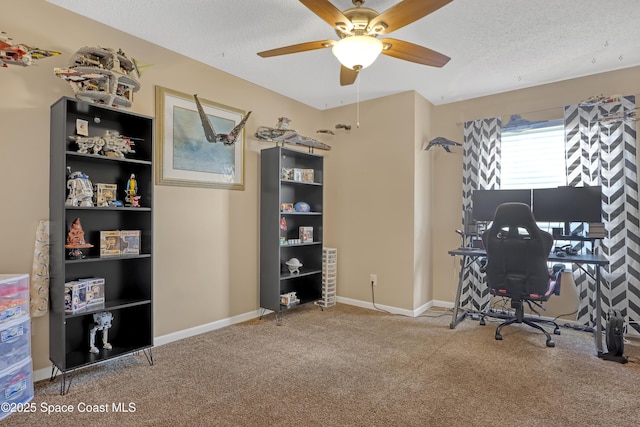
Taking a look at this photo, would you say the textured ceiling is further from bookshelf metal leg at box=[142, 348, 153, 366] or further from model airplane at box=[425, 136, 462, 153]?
bookshelf metal leg at box=[142, 348, 153, 366]

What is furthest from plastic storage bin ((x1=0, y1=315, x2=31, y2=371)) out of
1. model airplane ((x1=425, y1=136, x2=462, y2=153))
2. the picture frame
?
model airplane ((x1=425, y1=136, x2=462, y2=153))

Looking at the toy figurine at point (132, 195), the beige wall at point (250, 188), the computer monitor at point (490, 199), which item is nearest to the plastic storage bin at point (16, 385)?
the beige wall at point (250, 188)

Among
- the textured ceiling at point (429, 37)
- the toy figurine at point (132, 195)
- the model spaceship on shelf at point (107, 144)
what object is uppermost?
the textured ceiling at point (429, 37)

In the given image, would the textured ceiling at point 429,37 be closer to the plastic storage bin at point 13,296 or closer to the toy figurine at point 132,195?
the toy figurine at point 132,195

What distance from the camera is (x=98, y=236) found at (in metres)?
2.54

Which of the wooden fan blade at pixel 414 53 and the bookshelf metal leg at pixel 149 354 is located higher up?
the wooden fan blade at pixel 414 53

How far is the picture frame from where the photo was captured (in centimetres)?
295

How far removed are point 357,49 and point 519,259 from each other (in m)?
2.30

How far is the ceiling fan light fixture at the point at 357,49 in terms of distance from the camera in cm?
192

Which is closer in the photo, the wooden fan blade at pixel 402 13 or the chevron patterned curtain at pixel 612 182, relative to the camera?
the wooden fan blade at pixel 402 13

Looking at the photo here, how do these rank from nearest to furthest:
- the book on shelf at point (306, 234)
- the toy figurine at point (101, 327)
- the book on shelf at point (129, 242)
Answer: the toy figurine at point (101, 327) < the book on shelf at point (129, 242) < the book on shelf at point (306, 234)

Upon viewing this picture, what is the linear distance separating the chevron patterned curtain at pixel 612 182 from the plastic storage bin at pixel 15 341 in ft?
14.8

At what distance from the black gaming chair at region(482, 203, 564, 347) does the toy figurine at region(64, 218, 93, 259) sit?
3205 mm

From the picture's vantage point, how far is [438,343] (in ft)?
9.89
